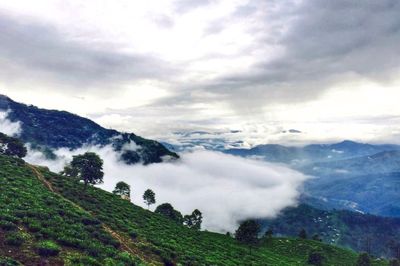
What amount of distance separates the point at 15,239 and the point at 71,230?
9.35 m

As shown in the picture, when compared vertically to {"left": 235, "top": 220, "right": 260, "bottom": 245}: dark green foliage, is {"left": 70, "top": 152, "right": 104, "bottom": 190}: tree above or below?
above

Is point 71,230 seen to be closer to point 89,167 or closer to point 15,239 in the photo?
point 15,239

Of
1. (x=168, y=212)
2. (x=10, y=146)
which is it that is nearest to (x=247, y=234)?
(x=168, y=212)

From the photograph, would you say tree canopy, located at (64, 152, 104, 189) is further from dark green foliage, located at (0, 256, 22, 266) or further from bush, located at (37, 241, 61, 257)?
dark green foliage, located at (0, 256, 22, 266)

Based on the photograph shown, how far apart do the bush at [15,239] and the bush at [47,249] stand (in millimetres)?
1857

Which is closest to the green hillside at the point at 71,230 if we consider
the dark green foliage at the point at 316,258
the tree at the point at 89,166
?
the tree at the point at 89,166

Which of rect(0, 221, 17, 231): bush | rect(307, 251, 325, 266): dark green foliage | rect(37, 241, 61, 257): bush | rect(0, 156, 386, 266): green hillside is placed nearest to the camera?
rect(37, 241, 61, 257): bush

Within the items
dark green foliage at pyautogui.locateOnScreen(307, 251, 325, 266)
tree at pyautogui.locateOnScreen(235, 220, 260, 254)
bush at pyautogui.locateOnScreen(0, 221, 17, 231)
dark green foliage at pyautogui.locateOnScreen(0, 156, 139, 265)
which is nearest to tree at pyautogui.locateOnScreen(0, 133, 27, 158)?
dark green foliage at pyautogui.locateOnScreen(0, 156, 139, 265)

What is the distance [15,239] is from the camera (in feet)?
111

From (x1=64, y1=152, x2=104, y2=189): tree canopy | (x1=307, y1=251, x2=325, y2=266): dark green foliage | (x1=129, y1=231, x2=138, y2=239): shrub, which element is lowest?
(x1=307, y1=251, x2=325, y2=266): dark green foliage

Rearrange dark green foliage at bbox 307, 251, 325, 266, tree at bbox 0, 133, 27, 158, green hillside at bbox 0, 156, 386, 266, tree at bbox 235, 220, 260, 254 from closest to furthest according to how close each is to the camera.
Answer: green hillside at bbox 0, 156, 386, 266 → dark green foliage at bbox 307, 251, 325, 266 → tree at bbox 235, 220, 260, 254 → tree at bbox 0, 133, 27, 158

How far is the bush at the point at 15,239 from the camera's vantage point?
110ft

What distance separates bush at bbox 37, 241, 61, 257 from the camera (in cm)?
3339

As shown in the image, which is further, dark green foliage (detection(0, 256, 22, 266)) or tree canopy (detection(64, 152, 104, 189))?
tree canopy (detection(64, 152, 104, 189))
